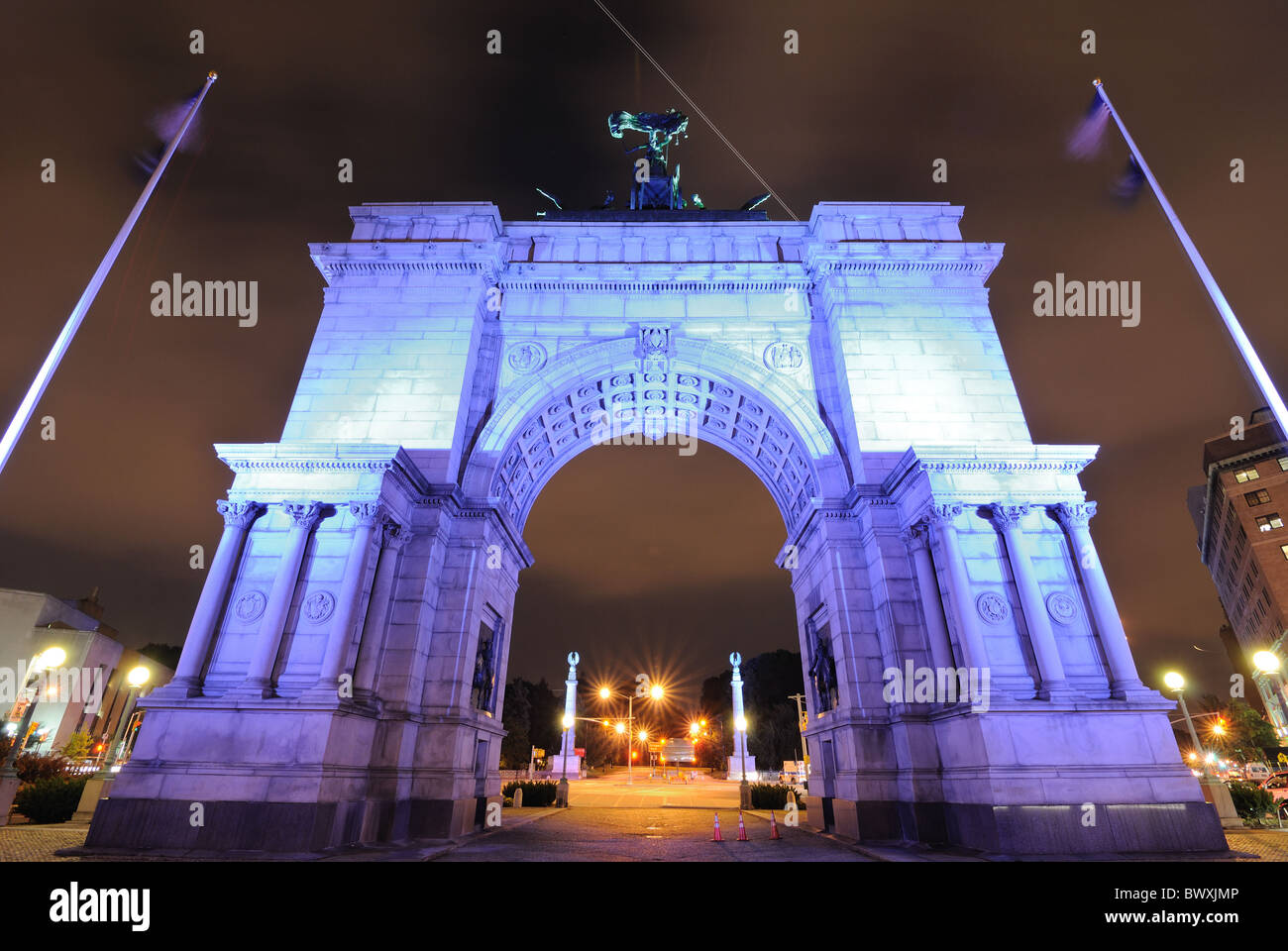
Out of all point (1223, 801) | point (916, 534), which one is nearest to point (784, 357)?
point (916, 534)

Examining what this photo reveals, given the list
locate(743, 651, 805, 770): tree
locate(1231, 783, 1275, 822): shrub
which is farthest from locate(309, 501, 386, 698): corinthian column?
locate(743, 651, 805, 770): tree

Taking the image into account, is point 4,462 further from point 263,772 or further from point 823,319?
point 823,319

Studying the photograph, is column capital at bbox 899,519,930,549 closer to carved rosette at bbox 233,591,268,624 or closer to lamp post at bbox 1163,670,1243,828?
lamp post at bbox 1163,670,1243,828

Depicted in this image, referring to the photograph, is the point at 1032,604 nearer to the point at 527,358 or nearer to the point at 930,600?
the point at 930,600

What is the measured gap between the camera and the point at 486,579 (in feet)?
67.6

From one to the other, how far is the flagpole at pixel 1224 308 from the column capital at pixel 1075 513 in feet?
13.6

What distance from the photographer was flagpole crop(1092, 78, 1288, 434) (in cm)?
1317

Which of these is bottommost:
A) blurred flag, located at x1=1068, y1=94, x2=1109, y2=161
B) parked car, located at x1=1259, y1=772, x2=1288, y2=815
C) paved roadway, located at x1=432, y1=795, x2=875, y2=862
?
paved roadway, located at x1=432, y1=795, x2=875, y2=862

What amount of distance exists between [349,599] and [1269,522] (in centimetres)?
9659

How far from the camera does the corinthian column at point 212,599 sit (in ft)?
47.6

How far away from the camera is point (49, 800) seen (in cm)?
1838

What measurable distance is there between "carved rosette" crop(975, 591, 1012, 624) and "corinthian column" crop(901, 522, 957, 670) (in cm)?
96
